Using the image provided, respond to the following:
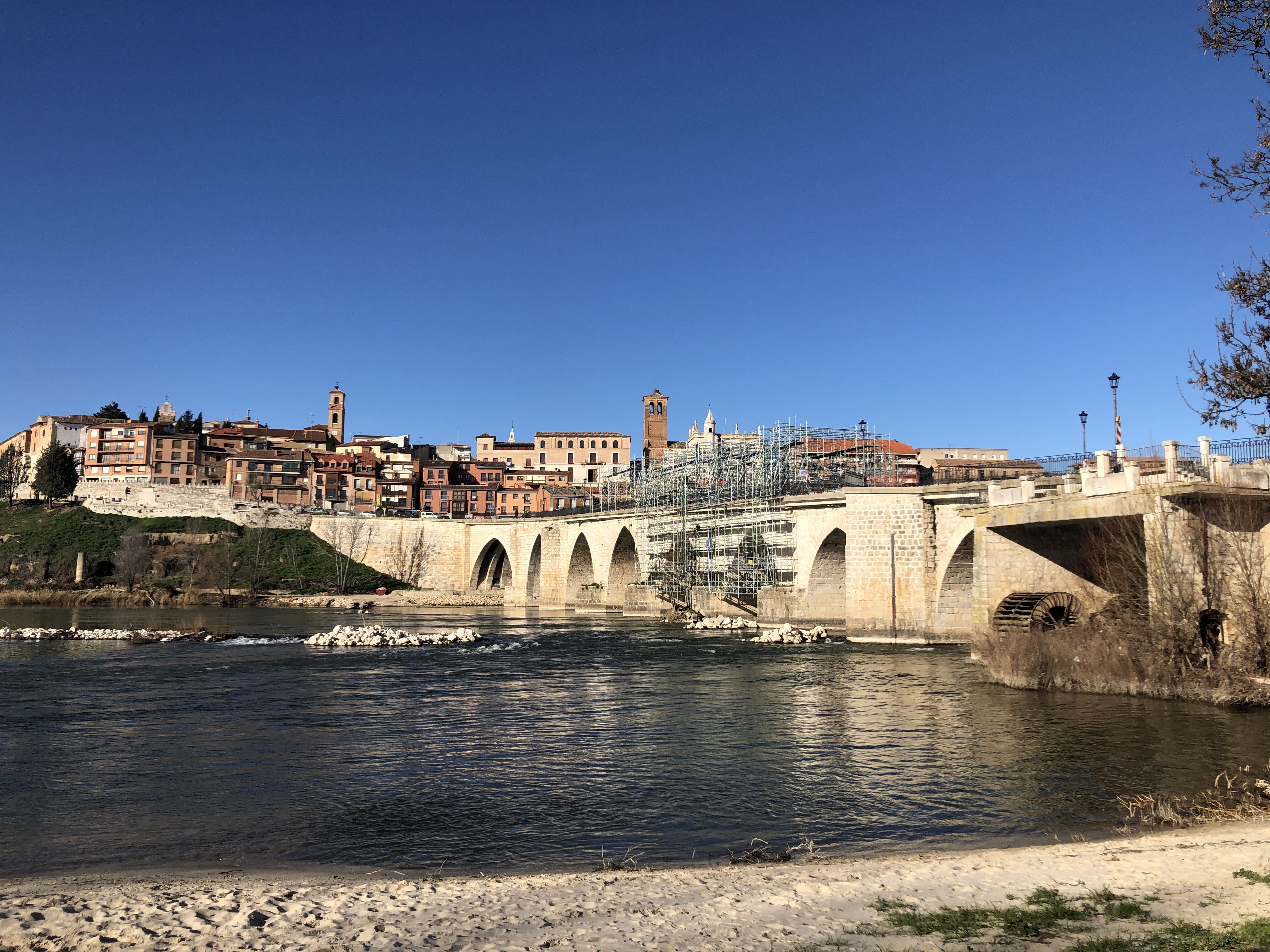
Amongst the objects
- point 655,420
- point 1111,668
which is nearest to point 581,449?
point 655,420

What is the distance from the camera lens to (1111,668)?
73.5 feet

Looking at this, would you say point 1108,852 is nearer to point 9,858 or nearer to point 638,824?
point 638,824

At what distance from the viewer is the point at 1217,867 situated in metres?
8.11

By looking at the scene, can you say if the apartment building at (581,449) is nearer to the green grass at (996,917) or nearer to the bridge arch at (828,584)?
the bridge arch at (828,584)

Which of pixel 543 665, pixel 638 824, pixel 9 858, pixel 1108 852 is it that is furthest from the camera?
pixel 543 665

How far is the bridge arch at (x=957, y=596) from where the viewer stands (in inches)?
1379

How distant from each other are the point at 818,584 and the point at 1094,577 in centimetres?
1498

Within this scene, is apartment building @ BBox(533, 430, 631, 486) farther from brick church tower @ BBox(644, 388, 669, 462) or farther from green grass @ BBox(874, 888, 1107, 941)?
green grass @ BBox(874, 888, 1107, 941)

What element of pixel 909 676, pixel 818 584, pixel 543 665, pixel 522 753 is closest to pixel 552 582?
pixel 818 584

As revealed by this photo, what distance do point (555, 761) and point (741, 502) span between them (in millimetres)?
33928

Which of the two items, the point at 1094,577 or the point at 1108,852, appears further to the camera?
the point at 1094,577

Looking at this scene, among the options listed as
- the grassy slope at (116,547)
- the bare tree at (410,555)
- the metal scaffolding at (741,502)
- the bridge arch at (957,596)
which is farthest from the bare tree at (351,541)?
the bridge arch at (957,596)

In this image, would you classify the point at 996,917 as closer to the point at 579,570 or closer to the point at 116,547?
the point at 579,570

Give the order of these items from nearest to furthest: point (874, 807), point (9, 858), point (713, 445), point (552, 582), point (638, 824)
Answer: point (9, 858) → point (638, 824) → point (874, 807) → point (713, 445) → point (552, 582)
